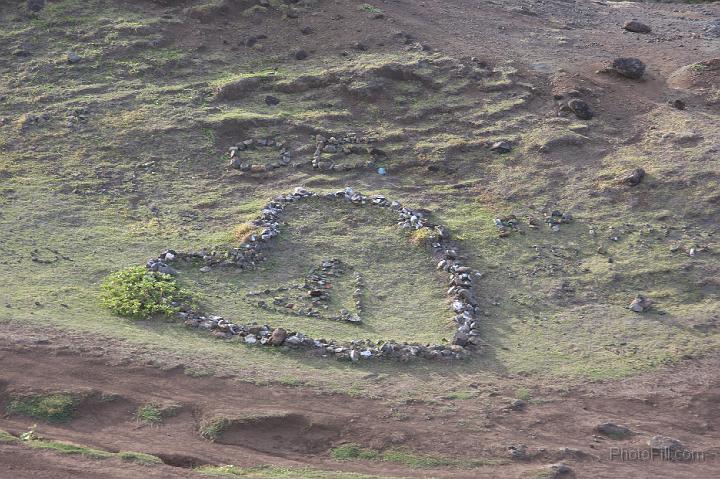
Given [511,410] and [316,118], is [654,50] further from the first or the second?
[511,410]

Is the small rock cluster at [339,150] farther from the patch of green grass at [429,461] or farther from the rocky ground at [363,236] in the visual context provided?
the patch of green grass at [429,461]

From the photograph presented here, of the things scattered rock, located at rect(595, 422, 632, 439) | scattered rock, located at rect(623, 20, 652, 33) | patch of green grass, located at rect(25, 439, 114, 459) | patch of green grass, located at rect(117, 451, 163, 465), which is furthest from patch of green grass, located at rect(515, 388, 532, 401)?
scattered rock, located at rect(623, 20, 652, 33)

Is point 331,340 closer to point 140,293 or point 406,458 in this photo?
point 406,458

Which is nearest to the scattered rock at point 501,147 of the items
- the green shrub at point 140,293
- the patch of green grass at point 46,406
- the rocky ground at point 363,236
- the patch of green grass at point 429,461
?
the rocky ground at point 363,236

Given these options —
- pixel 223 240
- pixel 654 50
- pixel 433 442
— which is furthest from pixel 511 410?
pixel 654 50

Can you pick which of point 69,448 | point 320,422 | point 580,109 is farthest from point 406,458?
point 580,109

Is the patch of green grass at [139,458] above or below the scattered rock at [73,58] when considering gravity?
below
